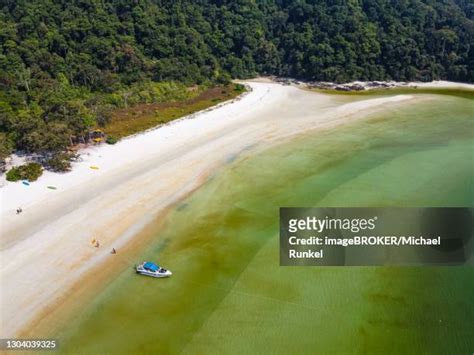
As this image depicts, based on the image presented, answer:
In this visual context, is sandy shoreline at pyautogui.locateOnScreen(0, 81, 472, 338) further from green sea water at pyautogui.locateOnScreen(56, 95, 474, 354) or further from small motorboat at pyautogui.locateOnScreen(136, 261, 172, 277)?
small motorboat at pyautogui.locateOnScreen(136, 261, 172, 277)

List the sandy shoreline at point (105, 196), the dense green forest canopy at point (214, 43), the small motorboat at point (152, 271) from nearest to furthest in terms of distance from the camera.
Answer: the sandy shoreline at point (105, 196) < the small motorboat at point (152, 271) < the dense green forest canopy at point (214, 43)

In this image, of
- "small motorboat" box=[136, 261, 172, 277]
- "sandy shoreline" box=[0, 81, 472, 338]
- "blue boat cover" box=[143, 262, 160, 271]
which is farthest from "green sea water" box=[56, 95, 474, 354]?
"sandy shoreline" box=[0, 81, 472, 338]

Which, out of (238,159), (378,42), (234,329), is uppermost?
(378,42)

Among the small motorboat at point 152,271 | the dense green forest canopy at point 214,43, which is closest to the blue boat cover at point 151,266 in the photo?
the small motorboat at point 152,271

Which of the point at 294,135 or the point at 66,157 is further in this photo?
the point at 294,135

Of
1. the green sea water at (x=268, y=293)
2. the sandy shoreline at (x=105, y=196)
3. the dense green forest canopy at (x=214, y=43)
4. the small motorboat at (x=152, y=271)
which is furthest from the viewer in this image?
the dense green forest canopy at (x=214, y=43)

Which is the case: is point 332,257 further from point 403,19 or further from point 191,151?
point 403,19

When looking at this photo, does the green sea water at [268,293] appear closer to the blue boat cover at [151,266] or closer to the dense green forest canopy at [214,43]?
the blue boat cover at [151,266]

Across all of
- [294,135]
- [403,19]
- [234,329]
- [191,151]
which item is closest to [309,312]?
[234,329]
